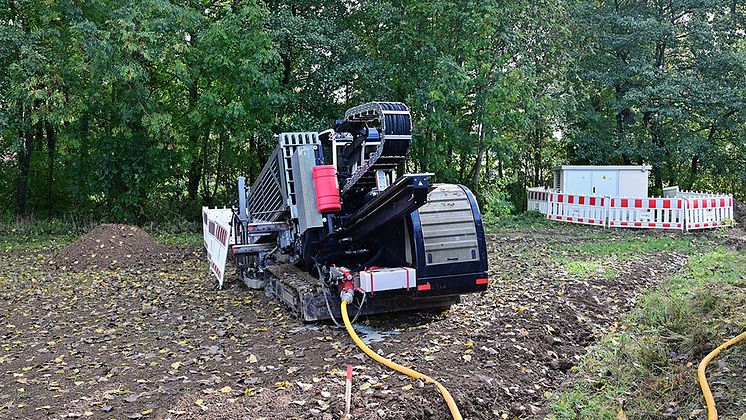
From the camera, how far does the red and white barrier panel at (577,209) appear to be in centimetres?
1841

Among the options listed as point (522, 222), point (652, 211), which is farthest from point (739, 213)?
point (522, 222)

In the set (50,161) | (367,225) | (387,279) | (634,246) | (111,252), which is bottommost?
(634,246)

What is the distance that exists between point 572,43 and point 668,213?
8194 millimetres

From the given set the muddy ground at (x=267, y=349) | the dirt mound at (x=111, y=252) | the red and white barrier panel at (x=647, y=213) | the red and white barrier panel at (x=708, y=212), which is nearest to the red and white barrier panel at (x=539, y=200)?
the red and white barrier panel at (x=647, y=213)

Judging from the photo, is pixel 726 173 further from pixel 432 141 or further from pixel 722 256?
pixel 722 256

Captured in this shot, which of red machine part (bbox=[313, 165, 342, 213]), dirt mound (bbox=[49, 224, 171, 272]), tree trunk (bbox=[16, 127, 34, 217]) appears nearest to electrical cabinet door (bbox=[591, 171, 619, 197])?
dirt mound (bbox=[49, 224, 171, 272])

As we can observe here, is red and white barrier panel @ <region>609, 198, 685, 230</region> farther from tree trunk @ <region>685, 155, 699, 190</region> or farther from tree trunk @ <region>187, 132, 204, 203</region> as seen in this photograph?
tree trunk @ <region>187, 132, 204, 203</region>

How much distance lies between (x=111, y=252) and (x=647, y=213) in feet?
44.1

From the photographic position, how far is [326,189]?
790cm

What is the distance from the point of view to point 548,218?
2028 centimetres

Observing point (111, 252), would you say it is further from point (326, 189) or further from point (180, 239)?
point (326, 189)

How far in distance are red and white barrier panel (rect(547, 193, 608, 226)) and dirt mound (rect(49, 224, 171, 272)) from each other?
1147cm

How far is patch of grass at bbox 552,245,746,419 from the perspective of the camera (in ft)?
17.2

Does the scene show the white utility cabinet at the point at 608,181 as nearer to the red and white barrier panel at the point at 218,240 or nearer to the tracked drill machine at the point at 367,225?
the red and white barrier panel at the point at 218,240
